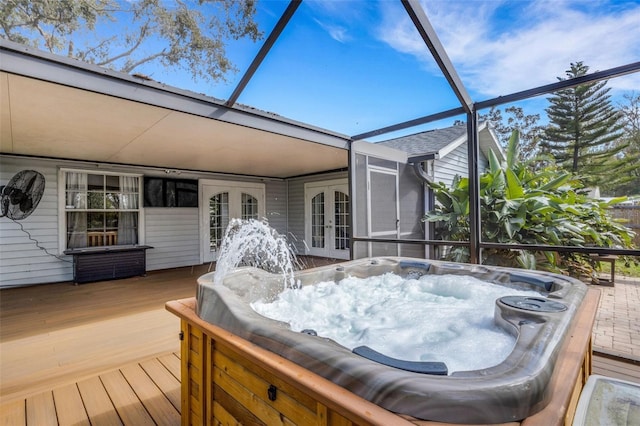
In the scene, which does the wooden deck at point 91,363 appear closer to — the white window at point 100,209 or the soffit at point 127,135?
the white window at point 100,209

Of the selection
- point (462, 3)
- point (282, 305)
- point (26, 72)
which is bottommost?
point (282, 305)

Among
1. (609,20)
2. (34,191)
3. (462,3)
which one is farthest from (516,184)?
(34,191)

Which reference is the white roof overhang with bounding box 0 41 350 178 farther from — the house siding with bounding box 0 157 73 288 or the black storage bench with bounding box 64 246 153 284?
the black storage bench with bounding box 64 246 153 284

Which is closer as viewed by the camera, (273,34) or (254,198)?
(273,34)

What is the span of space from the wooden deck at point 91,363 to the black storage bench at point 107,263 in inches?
35.2

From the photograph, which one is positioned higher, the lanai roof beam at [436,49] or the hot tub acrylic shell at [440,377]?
the lanai roof beam at [436,49]

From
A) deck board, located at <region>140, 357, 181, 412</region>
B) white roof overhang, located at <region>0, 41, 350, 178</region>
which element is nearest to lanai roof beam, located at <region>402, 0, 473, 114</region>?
white roof overhang, located at <region>0, 41, 350, 178</region>

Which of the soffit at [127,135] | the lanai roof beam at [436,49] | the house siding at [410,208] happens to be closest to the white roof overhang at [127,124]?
the soffit at [127,135]

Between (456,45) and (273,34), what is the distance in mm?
1998

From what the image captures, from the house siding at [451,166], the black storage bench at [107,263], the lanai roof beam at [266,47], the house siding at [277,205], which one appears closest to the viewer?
the lanai roof beam at [266,47]

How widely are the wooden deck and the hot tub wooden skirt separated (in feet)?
1.71

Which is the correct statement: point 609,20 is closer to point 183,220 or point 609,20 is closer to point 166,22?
point 166,22

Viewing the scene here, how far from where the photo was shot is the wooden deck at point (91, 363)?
1795 mm

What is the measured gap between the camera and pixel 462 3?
3.02 meters
